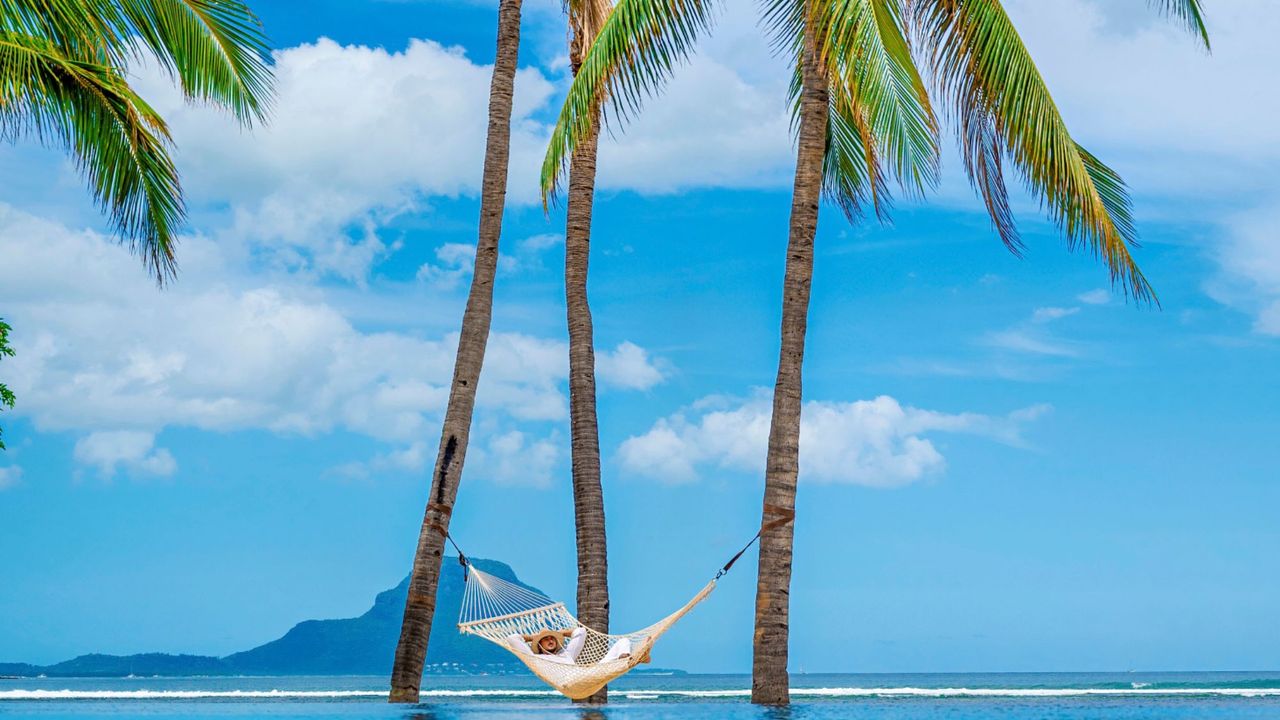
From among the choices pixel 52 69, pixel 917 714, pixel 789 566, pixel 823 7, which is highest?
pixel 823 7

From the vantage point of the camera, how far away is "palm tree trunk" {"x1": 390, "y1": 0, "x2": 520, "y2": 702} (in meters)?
10.7

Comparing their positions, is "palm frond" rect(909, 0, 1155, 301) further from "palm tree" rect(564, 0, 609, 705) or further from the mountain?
the mountain

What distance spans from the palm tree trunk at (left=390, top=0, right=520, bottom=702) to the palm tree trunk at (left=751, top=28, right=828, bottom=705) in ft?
9.04

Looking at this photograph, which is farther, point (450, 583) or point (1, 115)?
point (450, 583)

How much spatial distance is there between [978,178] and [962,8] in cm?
130

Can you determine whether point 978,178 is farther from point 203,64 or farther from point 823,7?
point 203,64

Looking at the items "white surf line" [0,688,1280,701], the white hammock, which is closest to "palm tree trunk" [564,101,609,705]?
the white hammock

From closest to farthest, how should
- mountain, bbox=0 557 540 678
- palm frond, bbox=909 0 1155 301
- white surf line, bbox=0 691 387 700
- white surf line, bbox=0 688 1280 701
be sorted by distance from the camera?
palm frond, bbox=909 0 1155 301 < white surf line, bbox=0 691 387 700 < white surf line, bbox=0 688 1280 701 < mountain, bbox=0 557 540 678

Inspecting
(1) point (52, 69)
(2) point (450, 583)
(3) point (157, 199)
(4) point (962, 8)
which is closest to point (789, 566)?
(4) point (962, 8)

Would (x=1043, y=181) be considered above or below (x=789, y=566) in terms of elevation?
above

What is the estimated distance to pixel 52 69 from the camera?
973 centimetres

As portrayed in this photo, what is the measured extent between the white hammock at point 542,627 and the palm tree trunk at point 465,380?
0.47 meters

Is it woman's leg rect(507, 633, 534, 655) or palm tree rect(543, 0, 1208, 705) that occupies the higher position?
palm tree rect(543, 0, 1208, 705)

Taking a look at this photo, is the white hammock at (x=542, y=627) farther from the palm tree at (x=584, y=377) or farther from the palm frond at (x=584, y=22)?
the palm frond at (x=584, y=22)
